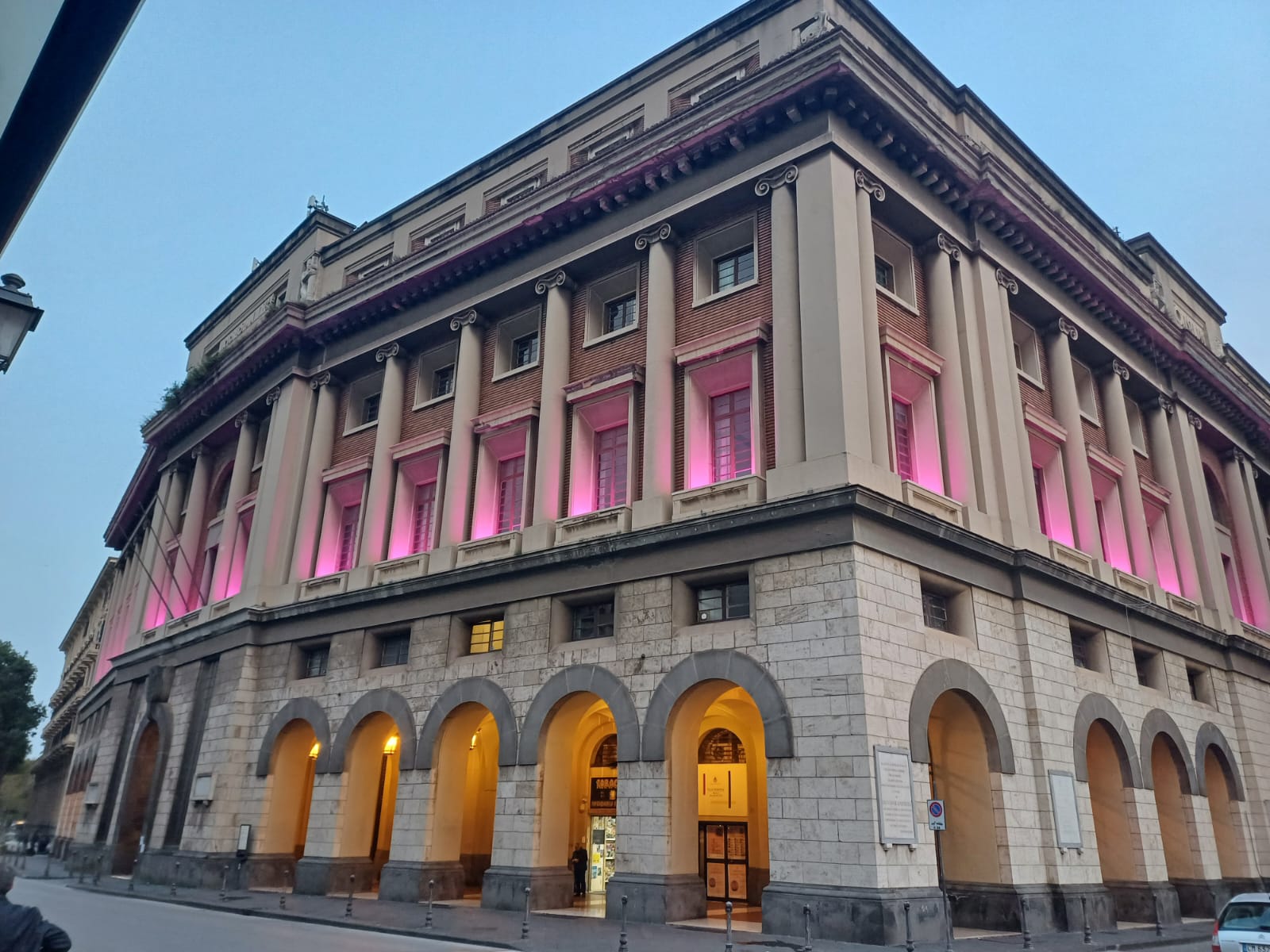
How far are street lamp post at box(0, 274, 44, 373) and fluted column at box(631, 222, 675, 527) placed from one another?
1738 cm

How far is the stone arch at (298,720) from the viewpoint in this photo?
27.5 metres

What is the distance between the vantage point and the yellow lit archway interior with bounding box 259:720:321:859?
28.8 m

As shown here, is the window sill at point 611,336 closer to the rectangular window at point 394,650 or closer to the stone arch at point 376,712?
the rectangular window at point 394,650

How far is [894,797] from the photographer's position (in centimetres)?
1736

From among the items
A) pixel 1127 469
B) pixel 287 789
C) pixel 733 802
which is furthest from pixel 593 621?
pixel 1127 469

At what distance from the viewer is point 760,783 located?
79.2ft

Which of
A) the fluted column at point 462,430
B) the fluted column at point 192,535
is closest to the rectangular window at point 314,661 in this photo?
the fluted column at point 462,430

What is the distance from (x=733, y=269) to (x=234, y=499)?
2259 cm

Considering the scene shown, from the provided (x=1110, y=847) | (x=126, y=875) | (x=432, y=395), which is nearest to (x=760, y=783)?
(x=1110, y=847)

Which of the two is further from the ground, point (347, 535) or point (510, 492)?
point (347, 535)

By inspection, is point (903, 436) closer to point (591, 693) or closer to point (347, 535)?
point (591, 693)

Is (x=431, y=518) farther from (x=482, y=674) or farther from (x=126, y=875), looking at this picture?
(x=126, y=875)

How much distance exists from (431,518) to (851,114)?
1720cm

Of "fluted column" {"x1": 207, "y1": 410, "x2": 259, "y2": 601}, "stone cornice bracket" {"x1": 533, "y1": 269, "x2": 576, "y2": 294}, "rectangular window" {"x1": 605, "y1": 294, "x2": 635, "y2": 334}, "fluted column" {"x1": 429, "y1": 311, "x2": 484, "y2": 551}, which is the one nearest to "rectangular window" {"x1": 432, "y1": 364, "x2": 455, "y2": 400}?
"fluted column" {"x1": 429, "y1": 311, "x2": 484, "y2": 551}
